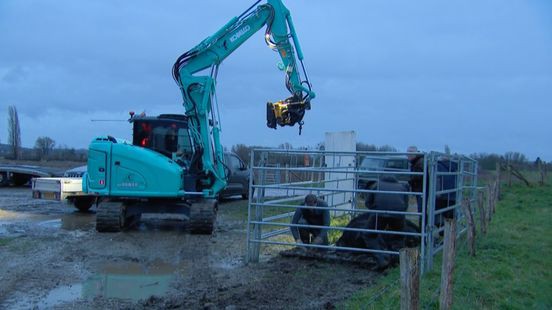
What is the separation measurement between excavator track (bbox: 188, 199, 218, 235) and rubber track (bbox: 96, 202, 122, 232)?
1.61 meters

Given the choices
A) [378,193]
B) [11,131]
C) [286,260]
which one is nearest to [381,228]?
[378,193]

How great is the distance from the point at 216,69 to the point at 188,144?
6.35 ft

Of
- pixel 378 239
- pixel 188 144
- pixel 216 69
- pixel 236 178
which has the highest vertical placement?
pixel 216 69

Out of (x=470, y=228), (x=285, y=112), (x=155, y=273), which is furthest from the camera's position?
(x=285, y=112)

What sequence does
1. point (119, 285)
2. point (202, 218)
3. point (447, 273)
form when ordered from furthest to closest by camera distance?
point (202, 218) < point (119, 285) < point (447, 273)

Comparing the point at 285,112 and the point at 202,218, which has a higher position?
the point at 285,112

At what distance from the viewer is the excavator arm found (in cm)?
1364

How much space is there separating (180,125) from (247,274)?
5937 millimetres

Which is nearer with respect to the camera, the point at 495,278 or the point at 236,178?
the point at 495,278

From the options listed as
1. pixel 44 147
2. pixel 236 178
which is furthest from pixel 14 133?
pixel 236 178

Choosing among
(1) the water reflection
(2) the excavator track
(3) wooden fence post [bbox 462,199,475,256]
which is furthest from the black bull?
(2) the excavator track

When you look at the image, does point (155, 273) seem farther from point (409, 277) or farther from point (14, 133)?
point (14, 133)

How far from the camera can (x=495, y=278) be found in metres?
8.23

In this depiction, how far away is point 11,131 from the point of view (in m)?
45.6
